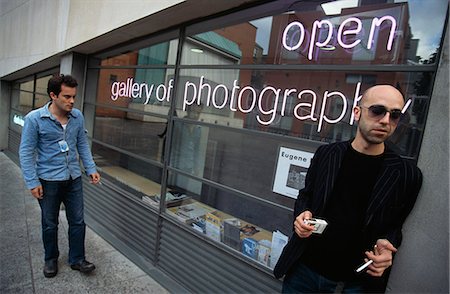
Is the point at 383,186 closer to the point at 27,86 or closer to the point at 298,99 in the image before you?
the point at 298,99

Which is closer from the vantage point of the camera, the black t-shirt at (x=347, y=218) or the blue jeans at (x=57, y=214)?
the black t-shirt at (x=347, y=218)

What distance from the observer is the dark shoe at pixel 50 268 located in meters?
3.17

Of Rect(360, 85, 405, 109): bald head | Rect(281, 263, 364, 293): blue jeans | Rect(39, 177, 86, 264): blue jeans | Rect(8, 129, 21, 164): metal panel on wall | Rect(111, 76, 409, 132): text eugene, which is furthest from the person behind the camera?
Rect(8, 129, 21, 164): metal panel on wall

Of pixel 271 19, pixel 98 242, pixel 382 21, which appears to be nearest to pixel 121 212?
pixel 98 242

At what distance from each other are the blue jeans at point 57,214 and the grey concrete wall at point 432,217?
3.07 metres

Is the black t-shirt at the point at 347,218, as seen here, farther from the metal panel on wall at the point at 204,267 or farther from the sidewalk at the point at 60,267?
the sidewalk at the point at 60,267

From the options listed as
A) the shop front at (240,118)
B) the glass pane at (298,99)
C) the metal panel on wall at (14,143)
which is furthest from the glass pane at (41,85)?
the glass pane at (298,99)

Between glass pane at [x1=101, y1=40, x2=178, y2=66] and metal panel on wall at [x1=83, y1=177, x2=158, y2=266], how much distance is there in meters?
1.86

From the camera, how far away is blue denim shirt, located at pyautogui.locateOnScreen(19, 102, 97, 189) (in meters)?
2.87

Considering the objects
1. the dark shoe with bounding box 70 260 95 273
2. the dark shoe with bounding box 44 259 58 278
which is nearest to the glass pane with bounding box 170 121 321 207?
the dark shoe with bounding box 70 260 95 273

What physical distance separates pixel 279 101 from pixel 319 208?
4.03 feet

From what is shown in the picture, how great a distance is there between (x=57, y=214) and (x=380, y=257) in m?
3.07

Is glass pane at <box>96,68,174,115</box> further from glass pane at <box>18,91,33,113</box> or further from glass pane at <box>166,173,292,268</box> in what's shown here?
glass pane at <box>18,91,33,113</box>

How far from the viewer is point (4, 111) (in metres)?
9.45
